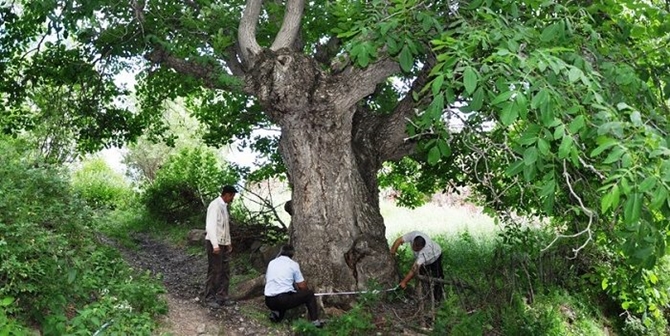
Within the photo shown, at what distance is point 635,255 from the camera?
5367 millimetres

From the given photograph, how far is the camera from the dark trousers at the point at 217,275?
8.87 m

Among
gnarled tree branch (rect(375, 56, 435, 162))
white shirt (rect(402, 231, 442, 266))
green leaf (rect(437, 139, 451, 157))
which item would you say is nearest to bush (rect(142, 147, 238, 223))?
gnarled tree branch (rect(375, 56, 435, 162))

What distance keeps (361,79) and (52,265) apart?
14.6 ft

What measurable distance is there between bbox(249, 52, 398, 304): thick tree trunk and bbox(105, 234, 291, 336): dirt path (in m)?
0.91

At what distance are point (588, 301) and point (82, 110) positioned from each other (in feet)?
30.7

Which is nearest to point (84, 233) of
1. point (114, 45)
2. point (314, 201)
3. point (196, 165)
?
point (314, 201)

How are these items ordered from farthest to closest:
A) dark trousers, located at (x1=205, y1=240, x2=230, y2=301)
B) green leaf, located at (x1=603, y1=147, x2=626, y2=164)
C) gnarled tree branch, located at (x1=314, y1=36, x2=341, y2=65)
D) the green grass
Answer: the green grass → gnarled tree branch, located at (x1=314, y1=36, x2=341, y2=65) → dark trousers, located at (x1=205, y1=240, x2=230, y2=301) → green leaf, located at (x1=603, y1=147, x2=626, y2=164)

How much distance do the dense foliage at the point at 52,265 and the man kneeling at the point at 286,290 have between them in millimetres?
1689

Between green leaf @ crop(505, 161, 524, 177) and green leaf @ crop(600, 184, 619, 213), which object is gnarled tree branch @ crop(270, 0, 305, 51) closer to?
green leaf @ crop(505, 161, 524, 177)

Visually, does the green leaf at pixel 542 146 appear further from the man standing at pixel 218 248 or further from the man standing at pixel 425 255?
the man standing at pixel 218 248

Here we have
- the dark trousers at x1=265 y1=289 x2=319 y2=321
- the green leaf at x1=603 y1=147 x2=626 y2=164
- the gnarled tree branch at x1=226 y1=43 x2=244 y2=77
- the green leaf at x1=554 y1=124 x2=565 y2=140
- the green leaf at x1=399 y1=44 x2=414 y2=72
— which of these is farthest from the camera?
the gnarled tree branch at x1=226 y1=43 x2=244 y2=77

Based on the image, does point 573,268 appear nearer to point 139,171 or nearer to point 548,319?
point 548,319

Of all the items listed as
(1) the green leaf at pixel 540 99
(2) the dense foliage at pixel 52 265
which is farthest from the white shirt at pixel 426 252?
(1) the green leaf at pixel 540 99

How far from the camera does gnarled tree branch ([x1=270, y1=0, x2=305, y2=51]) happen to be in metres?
8.92
